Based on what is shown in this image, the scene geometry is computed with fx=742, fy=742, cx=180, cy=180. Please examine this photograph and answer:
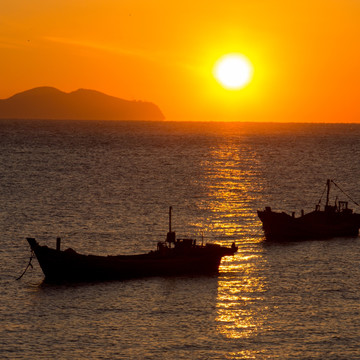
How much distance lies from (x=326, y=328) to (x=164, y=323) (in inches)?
375

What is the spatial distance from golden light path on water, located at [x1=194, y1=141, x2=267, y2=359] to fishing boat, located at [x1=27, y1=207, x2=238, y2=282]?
9.49ft

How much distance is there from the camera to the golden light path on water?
145ft

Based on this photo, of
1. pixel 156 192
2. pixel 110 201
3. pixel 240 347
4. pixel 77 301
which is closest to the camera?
pixel 240 347

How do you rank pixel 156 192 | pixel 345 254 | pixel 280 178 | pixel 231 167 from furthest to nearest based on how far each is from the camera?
pixel 231 167, pixel 280 178, pixel 156 192, pixel 345 254

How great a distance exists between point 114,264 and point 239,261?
12.4 m

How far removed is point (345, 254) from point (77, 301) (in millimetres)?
27960

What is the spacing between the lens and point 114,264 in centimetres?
5431

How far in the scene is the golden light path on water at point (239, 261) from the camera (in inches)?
1743

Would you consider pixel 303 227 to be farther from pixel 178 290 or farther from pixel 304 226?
pixel 178 290

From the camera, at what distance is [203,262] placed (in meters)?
57.7

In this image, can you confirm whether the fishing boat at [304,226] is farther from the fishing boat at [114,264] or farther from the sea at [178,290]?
the fishing boat at [114,264]

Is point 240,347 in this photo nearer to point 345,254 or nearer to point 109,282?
point 109,282

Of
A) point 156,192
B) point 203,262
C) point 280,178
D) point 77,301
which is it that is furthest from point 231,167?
point 77,301

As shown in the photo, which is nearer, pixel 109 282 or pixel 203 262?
pixel 109 282
